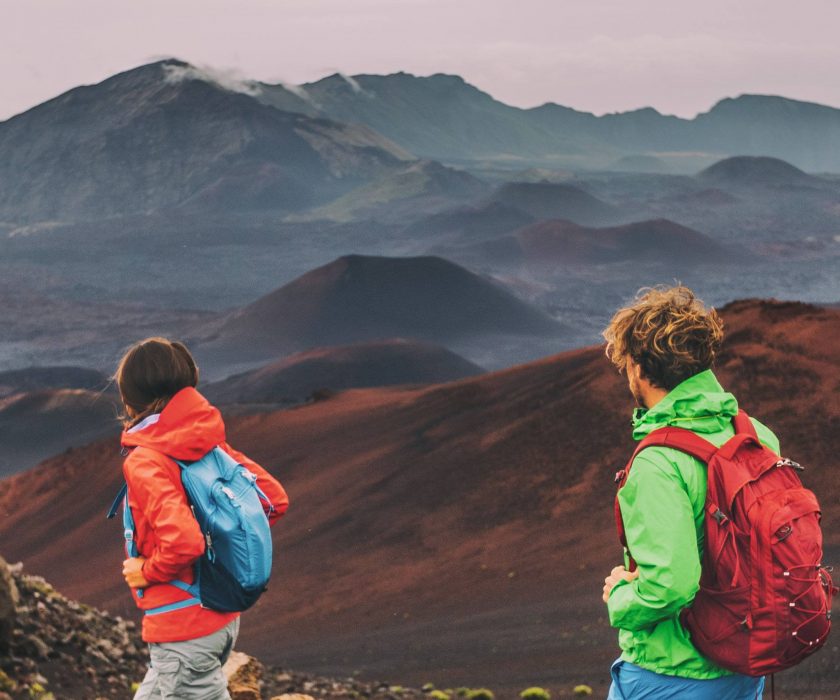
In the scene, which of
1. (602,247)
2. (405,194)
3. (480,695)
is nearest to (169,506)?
(480,695)

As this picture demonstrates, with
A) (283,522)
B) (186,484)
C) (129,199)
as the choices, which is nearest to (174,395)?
(186,484)

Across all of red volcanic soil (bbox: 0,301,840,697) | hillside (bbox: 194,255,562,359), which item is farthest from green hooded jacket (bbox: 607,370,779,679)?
hillside (bbox: 194,255,562,359)

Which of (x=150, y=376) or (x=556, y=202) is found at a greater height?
(x=150, y=376)

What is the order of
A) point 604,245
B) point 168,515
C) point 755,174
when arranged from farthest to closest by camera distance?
point 755,174 → point 604,245 → point 168,515

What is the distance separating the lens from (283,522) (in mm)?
22141

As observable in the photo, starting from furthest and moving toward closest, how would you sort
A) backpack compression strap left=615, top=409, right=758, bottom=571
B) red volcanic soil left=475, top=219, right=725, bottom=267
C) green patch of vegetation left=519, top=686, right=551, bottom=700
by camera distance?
1. red volcanic soil left=475, top=219, right=725, bottom=267
2. green patch of vegetation left=519, top=686, right=551, bottom=700
3. backpack compression strap left=615, top=409, right=758, bottom=571

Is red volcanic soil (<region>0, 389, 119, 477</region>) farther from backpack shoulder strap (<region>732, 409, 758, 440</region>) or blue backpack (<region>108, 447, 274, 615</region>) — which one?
backpack shoulder strap (<region>732, 409, 758, 440</region>)

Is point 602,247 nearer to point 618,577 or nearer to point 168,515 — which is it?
point 168,515

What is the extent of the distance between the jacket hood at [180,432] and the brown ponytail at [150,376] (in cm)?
6

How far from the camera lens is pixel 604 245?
102812 millimetres

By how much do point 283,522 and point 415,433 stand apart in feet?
13.0

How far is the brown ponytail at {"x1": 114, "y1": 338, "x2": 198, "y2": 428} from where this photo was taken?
346 centimetres

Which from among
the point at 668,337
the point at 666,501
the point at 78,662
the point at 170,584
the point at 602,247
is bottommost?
the point at 602,247

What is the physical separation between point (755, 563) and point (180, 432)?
1.79 m
